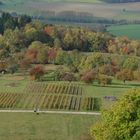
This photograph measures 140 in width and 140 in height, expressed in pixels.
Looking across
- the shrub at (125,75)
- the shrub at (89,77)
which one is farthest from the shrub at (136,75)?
the shrub at (89,77)

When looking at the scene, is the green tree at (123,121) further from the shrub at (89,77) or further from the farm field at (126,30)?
the farm field at (126,30)

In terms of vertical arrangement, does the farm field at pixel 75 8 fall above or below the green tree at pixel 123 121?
below

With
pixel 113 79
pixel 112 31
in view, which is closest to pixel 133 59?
pixel 113 79

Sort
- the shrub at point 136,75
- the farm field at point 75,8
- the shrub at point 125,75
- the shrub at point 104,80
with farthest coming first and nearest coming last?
the farm field at point 75,8, the shrub at point 136,75, the shrub at point 125,75, the shrub at point 104,80

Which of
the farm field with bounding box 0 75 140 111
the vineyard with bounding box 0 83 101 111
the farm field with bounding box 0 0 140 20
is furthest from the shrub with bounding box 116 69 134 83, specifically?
the farm field with bounding box 0 0 140 20

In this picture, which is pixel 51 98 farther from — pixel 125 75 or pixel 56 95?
pixel 125 75

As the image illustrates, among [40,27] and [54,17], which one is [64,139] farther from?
[54,17]

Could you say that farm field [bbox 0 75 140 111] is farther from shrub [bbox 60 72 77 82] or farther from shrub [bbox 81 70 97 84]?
shrub [bbox 60 72 77 82]
